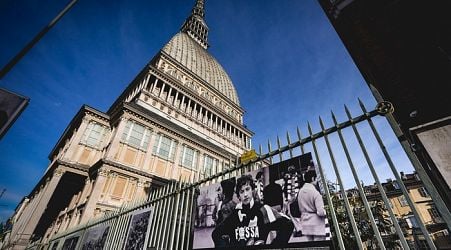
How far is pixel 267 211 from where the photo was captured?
3439mm

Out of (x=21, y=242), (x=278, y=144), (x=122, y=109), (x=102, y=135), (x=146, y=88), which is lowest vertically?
(x=21, y=242)

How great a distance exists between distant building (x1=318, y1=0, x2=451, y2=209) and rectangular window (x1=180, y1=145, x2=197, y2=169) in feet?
66.2

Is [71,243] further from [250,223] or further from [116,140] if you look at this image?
[116,140]

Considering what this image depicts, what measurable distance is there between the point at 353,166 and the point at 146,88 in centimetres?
2725

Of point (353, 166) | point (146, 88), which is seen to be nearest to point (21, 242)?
point (146, 88)

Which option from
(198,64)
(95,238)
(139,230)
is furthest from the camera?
(198,64)

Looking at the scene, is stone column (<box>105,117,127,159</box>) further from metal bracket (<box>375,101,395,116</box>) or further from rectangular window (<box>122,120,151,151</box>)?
metal bracket (<box>375,101,395,116</box>)

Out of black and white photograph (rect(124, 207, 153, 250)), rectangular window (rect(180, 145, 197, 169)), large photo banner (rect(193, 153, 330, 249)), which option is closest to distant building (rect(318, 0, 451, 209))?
large photo banner (rect(193, 153, 330, 249))

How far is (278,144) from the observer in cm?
381

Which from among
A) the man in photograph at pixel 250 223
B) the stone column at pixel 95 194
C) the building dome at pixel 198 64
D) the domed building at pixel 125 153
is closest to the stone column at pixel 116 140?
the domed building at pixel 125 153

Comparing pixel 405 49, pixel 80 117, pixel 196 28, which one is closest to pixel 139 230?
pixel 405 49

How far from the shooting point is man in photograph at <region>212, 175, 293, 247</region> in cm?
318

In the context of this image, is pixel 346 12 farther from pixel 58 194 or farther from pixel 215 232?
pixel 58 194

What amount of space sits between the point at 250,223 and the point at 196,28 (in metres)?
66.8
